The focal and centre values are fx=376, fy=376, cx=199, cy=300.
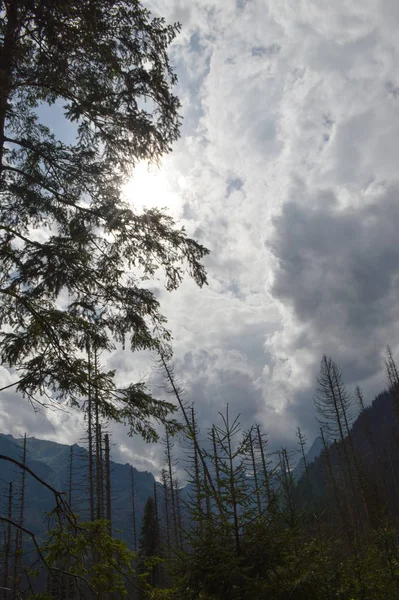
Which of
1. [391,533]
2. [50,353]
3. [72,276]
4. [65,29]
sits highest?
[65,29]

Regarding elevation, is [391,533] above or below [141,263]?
below

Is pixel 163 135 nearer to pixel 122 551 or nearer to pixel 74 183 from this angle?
pixel 74 183

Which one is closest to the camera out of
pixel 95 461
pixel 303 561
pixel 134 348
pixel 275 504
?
pixel 303 561

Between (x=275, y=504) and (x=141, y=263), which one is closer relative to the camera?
(x=275, y=504)

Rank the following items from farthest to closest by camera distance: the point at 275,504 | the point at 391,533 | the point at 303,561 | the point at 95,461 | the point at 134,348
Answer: the point at 95,461 < the point at 391,533 < the point at 134,348 < the point at 275,504 < the point at 303,561

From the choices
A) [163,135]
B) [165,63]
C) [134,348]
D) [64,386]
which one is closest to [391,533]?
[134,348]

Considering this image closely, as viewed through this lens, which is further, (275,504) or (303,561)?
(275,504)

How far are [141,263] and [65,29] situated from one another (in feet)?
12.5

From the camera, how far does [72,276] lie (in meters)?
6.22

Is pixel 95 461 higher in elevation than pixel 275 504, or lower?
higher

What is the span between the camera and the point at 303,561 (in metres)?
5.61

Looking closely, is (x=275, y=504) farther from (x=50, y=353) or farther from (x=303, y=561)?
(x=50, y=353)

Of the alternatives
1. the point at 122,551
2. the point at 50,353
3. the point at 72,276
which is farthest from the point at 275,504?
the point at 72,276

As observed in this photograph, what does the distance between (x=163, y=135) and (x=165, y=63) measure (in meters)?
1.26
